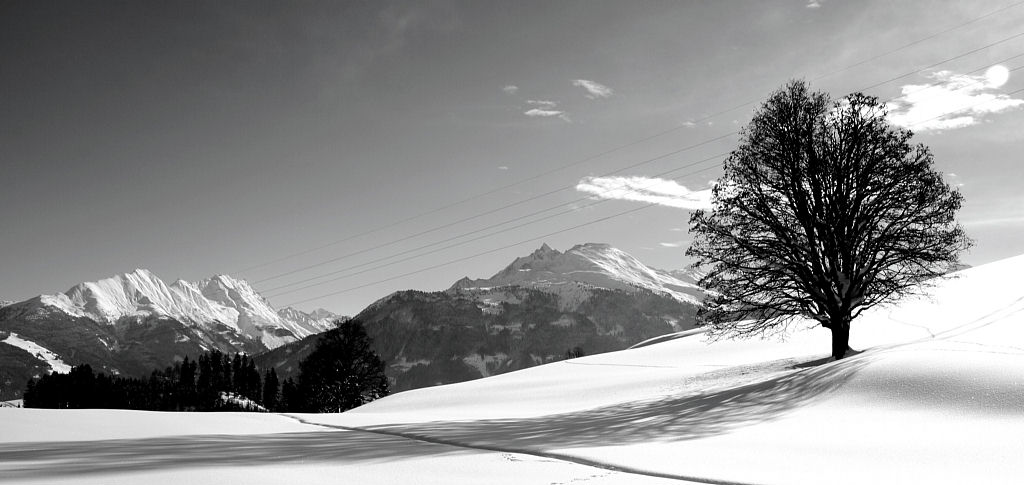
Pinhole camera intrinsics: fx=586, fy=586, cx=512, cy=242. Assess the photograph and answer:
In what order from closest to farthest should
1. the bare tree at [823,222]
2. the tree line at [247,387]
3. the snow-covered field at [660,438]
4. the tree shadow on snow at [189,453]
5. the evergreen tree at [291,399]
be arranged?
1. the snow-covered field at [660,438]
2. the tree shadow on snow at [189,453]
3. the bare tree at [823,222]
4. the tree line at [247,387]
5. the evergreen tree at [291,399]

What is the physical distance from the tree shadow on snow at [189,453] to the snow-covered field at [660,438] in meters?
0.03

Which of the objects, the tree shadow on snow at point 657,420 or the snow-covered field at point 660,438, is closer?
the snow-covered field at point 660,438

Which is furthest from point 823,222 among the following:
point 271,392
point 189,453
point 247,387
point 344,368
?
point 247,387

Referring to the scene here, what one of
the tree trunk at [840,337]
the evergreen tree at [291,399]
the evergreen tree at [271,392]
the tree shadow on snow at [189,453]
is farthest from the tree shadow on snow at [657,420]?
the evergreen tree at [271,392]

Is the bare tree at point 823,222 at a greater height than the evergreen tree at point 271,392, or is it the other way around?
the bare tree at point 823,222

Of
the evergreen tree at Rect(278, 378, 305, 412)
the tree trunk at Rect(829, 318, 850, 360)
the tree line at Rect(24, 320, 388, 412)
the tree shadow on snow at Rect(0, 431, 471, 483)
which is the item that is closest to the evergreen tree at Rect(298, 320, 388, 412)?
the tree line at Rect(24, 320, 388, 412)

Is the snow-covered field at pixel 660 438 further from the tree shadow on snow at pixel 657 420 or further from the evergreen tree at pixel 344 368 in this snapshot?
the evergreen tree at pixel 344 368

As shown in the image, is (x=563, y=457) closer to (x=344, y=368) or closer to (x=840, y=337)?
(x=840, y=337)

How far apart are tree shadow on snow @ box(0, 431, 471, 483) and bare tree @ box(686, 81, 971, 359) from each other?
1591 centimetres

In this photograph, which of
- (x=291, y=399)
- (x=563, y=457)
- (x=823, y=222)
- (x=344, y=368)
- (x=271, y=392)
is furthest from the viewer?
(x=271, y=392)

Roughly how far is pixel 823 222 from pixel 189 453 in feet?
71.1

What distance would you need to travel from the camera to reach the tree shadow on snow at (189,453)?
7.74 m

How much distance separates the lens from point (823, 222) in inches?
874

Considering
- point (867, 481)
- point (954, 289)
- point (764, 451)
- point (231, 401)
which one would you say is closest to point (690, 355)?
point (954, 289)
